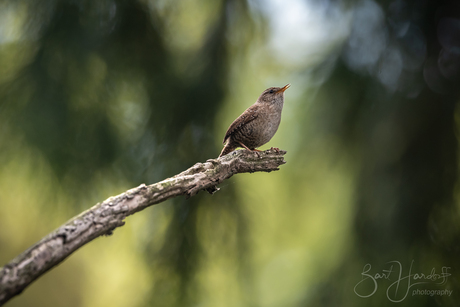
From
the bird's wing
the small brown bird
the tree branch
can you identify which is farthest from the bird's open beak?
the tree branch

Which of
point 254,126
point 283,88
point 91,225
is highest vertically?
point 283,88

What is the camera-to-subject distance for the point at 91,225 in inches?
46.3

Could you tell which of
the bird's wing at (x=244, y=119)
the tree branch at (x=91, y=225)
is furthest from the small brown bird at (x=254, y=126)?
the tree branch at (x=91, y=225)

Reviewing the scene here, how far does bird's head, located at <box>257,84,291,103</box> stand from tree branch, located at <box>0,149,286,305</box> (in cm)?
104

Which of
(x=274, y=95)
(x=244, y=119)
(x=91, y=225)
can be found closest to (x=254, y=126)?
(x=244, y=119)

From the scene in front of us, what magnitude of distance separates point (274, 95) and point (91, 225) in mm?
1785

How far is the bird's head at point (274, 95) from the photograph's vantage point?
2561mm

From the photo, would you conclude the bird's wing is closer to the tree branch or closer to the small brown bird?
the small brown bird

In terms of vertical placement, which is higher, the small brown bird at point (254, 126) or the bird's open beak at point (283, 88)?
the bird's open beak at point (283, 88)

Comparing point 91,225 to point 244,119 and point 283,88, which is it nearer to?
point 244,119

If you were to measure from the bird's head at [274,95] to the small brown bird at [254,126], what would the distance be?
10 mm

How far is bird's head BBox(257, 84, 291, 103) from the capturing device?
2561 millimetres

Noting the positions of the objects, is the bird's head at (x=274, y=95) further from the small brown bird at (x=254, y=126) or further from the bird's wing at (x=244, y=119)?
the bird's wing at (x=244, y=119)

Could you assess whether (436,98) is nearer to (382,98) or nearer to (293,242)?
(382,98)
